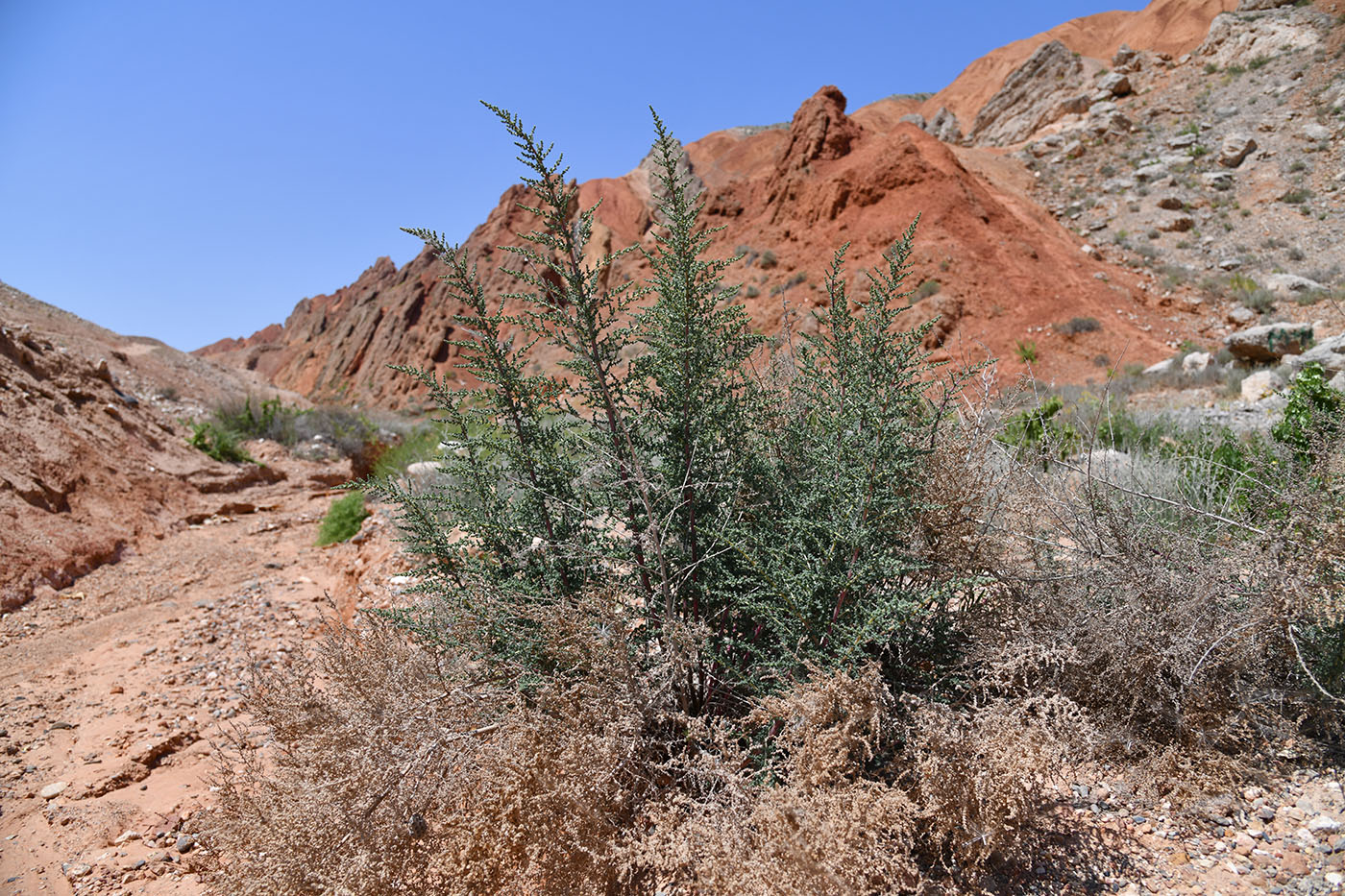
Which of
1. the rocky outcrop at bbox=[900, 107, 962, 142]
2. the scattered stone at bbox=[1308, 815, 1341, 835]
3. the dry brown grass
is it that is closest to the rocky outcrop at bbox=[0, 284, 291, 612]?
the dry brown grass

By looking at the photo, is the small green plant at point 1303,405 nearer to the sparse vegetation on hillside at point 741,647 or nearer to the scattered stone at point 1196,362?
the sparse vegetation on hillside at point 741,647

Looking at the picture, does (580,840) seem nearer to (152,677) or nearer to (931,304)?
(152,677)

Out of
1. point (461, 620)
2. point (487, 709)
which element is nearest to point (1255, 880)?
point (487, 709)

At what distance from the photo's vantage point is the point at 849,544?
8.76ft

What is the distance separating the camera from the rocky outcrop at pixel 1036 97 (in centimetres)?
2766

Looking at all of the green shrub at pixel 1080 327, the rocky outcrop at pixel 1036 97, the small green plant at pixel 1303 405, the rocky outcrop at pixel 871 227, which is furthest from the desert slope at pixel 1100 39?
the small green plant at pixel 1303 405

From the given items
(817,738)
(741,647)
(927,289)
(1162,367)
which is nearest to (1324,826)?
(817,738)

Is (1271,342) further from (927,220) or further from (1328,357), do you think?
(927,220)

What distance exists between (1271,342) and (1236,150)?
13297 millimetres

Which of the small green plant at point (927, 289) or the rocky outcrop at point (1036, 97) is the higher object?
the rocky outcrop at point (1036, 97)

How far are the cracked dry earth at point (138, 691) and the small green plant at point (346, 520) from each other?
23cm

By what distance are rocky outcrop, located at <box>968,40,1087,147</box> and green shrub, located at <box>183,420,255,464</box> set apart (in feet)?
98.0

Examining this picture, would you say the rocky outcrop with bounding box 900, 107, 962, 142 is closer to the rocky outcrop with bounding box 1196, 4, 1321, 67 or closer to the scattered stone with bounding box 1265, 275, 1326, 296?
the rocky outcrop with bounding box 1196, 4, 1321, 67

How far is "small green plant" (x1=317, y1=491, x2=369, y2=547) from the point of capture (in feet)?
28.7
